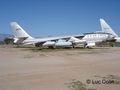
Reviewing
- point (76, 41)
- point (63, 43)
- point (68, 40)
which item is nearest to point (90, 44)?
point (76, 41)

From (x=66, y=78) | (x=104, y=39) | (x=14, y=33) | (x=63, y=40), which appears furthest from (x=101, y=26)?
(x=66, y=78)

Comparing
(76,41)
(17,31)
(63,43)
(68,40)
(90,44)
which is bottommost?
(90,44)

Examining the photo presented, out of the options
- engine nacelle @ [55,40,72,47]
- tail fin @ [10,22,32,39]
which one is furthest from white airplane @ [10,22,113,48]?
tail fin @ [10,22,32,39]

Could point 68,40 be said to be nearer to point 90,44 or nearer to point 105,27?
point 90,44

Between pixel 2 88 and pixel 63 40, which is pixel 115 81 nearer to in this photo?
pixel 2 88

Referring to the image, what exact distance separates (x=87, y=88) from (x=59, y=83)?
141cm

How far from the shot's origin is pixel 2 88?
7.72 metres

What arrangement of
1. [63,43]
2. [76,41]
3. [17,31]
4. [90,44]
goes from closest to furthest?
[63,43] → [76,41] → [90,44] → [17,31]

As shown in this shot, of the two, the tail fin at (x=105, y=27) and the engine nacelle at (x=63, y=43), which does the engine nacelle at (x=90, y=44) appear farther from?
the tail fin at (x=105, y=27)

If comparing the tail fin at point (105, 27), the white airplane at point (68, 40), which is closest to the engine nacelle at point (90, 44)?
the white airplane at point (68, 40)

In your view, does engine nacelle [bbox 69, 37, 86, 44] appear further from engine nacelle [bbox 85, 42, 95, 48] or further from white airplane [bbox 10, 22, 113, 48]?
engine nacelle [bbox 85, 42, 95, 48]

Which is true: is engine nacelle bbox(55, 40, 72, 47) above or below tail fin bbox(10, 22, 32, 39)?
below

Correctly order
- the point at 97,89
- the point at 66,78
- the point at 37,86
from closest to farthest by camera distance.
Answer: the point at 97,89, the point at 37,86, the point at 66,78

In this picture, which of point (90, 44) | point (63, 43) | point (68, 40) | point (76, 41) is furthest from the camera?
point (68, 40)
